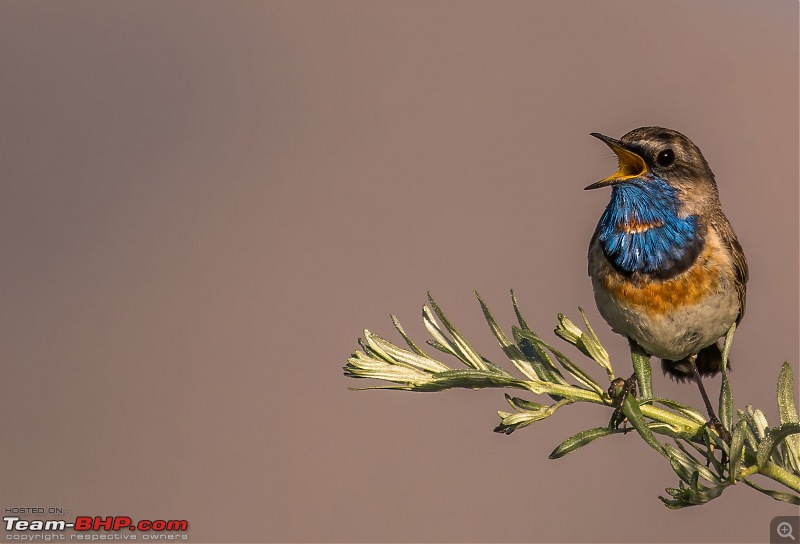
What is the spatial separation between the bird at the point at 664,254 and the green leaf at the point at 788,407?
4.92 feet

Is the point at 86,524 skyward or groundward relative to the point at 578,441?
skyward

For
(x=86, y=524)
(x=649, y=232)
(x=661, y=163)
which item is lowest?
(x=86, y=524)

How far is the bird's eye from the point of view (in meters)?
3.55

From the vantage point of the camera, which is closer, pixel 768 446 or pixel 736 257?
pixel 768 446

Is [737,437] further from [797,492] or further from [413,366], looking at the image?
[413,366]

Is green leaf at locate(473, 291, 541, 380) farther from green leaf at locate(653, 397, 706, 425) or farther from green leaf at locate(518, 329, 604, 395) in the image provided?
green leaf at locate(653, 397, 706, 425)

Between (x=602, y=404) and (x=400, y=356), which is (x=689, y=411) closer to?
(x=602, y=404)

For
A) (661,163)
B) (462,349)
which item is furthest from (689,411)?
(661,163)

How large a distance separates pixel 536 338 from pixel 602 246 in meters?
1.89

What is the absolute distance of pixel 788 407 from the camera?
5.87 ft

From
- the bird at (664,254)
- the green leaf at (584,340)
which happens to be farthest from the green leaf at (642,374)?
the bird at (664,254)

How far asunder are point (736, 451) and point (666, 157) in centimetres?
223

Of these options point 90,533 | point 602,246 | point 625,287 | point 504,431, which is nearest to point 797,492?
point 504,431

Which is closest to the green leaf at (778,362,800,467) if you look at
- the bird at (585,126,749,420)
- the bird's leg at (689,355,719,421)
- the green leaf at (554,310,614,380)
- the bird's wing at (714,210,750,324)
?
the green leaf at (554,310,614,380)
